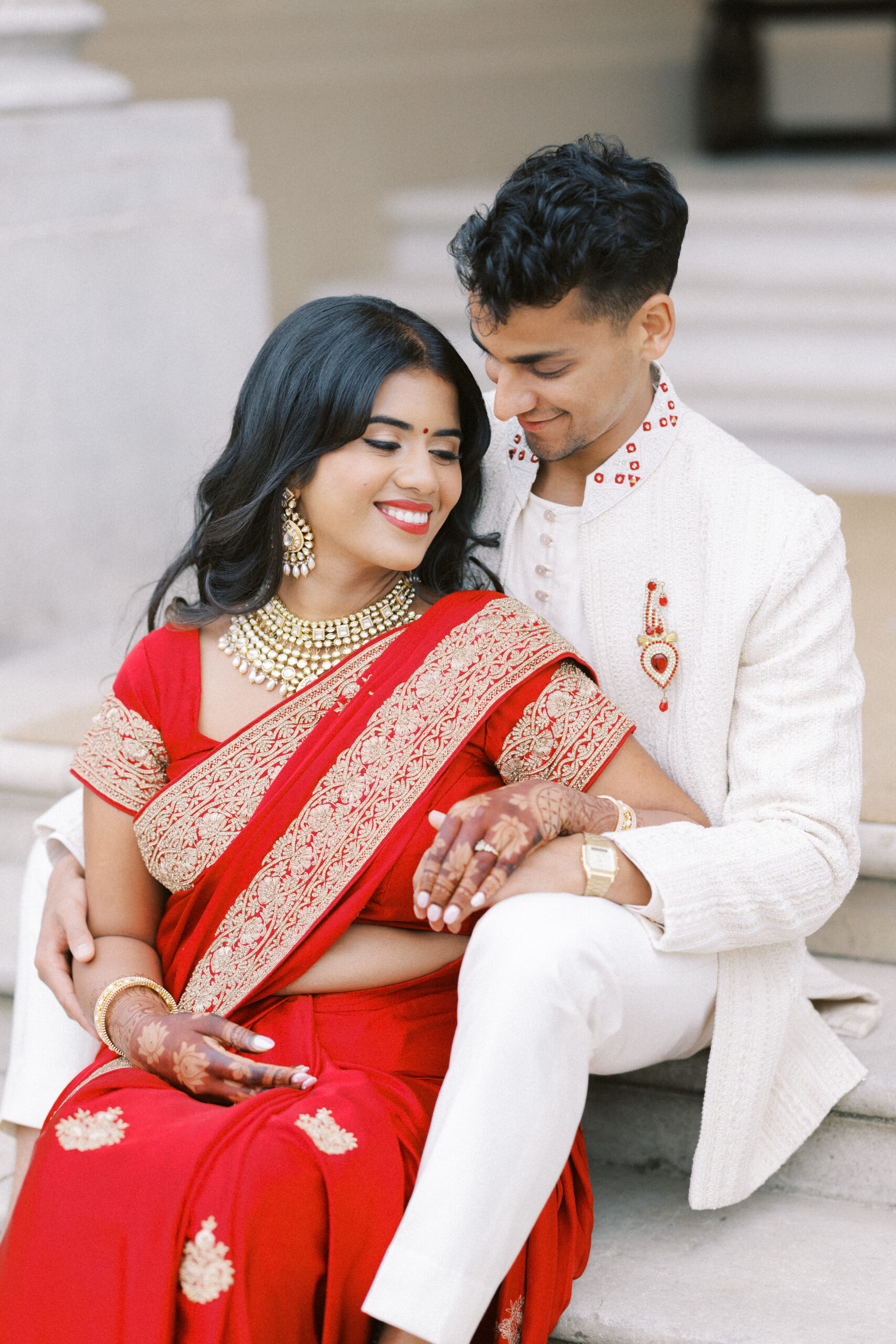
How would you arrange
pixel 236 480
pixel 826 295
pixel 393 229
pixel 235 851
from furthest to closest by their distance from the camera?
pixel 393 229
pixel 826 295
pixel 236 480
pixel 235 851

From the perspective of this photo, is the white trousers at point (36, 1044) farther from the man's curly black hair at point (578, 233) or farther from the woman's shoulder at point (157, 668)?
the man's curly black hair at point (578, 233)

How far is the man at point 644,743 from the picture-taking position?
1.67 meters

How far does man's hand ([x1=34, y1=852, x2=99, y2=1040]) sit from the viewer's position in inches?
80.8

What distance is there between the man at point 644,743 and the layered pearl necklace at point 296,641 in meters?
0.25

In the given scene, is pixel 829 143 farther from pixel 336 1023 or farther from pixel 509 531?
pixel 336 1023

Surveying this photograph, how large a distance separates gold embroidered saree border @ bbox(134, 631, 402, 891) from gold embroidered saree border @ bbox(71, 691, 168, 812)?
46 mm

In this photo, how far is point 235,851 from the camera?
6.49 feet

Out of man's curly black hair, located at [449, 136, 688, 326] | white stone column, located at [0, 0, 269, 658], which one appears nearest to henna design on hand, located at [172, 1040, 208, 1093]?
man's curly black hair, located at [449, 136, 688, 326]

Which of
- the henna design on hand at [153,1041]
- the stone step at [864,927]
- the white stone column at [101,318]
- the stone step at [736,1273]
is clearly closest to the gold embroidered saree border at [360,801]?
the henna design on hand at [153,1041]

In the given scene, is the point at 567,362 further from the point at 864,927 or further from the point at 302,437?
the point at 864,927

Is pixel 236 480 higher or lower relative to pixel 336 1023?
higher

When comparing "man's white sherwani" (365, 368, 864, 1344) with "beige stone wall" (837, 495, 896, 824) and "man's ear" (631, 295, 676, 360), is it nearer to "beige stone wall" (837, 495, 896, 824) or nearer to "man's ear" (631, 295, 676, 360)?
"man's ear" (631, 295, 676, 360)

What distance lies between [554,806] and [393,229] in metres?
4.82

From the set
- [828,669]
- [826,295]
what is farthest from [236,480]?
[826,295]
